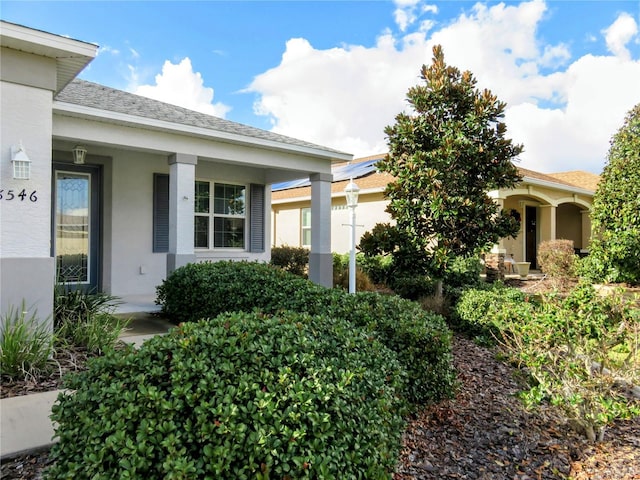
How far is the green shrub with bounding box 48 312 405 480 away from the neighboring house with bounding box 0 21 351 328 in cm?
317

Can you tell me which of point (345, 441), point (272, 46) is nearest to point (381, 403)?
point (345, 441)

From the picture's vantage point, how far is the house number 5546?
15.3 feet

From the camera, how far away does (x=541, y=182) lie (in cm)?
1488

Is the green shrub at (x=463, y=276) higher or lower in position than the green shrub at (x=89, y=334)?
higher

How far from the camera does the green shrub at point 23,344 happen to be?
4.07 m

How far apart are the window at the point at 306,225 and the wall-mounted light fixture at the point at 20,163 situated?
1243cm

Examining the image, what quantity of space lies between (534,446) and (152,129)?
23.5ft

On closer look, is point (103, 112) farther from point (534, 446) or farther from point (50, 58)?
point (534, 446)

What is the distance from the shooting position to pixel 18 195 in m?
4.76

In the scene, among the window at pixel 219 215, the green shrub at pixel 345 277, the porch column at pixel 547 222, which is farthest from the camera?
the porch column at pixel 547 222

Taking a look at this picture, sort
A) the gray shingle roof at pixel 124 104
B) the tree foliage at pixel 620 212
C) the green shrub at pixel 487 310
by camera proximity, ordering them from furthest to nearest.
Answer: the tree foliage at pixel 620 212, the gray shingle roof at pixel 124 104, the green shrub at pixel 487 310

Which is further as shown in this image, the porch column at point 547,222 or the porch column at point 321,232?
the porch column at point 547,222

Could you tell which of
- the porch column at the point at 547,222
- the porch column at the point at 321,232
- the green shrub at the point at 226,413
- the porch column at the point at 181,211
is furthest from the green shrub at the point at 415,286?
the porch column at the point at 547,222

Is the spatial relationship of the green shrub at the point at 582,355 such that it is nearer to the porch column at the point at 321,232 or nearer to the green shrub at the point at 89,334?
the green shrub at the point at 89,334
